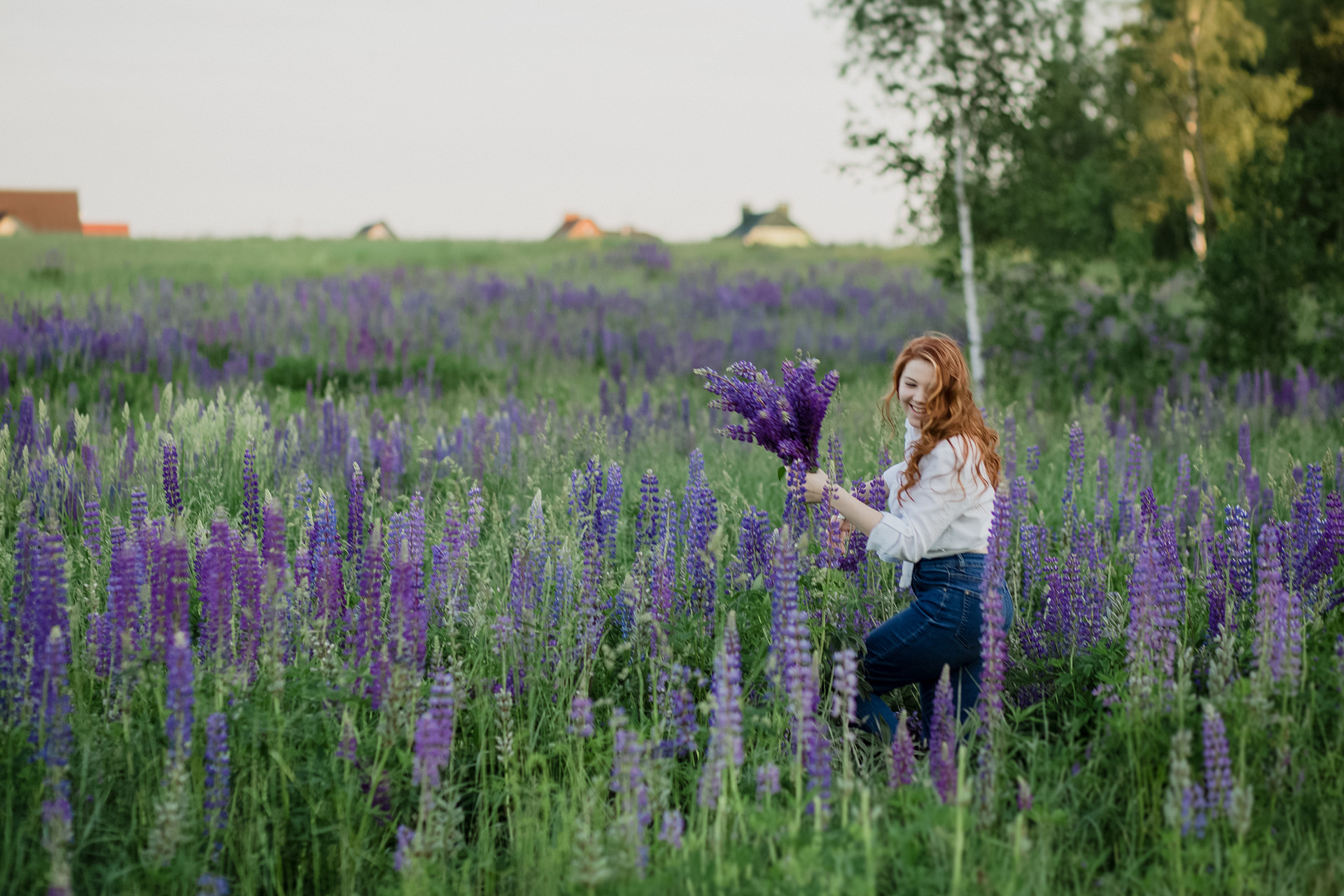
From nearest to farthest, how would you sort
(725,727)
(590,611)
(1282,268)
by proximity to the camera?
1. (725,727)
2. (590,611)
3. (1282,268)

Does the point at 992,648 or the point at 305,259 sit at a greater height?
the point at 305,259

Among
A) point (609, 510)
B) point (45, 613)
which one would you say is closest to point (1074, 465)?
point (609, 510)

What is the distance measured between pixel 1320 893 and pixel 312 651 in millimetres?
2697

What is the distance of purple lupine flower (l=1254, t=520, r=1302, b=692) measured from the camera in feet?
8.13

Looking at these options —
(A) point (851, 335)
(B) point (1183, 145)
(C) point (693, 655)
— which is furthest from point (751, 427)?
(B) point (1183, 145)

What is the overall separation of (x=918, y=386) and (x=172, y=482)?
302 centimetres

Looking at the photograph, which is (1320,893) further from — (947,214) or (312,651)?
(947,214)

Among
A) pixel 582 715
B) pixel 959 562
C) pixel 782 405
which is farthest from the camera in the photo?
pixel 959 562

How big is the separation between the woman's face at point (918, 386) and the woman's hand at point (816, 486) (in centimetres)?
49

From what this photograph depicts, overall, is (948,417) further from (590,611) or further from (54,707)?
(54,707)

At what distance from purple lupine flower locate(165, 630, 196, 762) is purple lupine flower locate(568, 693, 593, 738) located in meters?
0.89

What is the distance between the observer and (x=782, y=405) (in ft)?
9.65

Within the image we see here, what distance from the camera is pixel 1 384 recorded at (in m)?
7.77

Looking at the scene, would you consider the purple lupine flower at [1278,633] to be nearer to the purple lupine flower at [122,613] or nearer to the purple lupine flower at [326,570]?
the purple lupine flower at [326,570]
